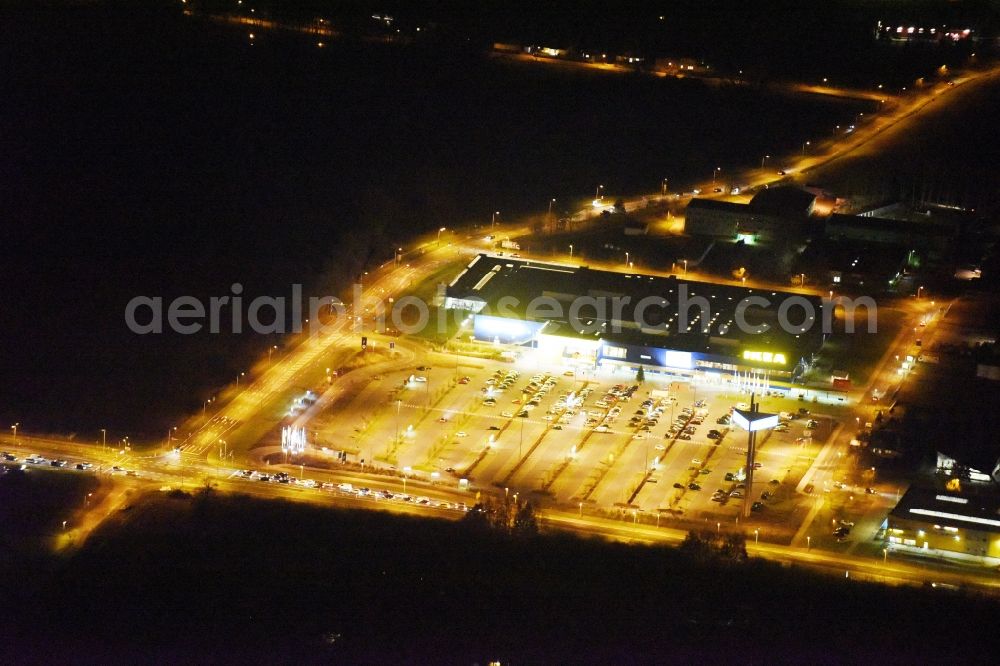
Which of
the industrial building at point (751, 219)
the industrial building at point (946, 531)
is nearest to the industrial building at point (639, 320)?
the industrial building at point (751, 219)

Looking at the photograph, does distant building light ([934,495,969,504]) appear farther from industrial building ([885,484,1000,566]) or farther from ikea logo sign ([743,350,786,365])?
ikea logo sign ([743,350,786,365])

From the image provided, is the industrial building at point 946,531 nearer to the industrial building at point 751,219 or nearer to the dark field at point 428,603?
the dark field at point 428,603

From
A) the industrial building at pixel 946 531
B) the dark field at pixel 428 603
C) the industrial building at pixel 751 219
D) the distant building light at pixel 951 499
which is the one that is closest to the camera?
the dark field at pixel 428 603

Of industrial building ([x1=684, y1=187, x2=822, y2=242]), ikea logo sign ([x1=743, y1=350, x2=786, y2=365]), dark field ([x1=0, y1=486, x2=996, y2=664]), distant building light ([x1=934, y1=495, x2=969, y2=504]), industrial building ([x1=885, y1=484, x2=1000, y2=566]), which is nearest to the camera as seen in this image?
dark field ([x1=0, y1=486, x2=996, y2=664])

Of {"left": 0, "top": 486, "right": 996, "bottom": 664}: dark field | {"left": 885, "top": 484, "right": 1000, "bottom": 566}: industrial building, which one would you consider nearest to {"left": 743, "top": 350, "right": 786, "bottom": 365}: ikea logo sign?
{"left": 885, "top": 484, "right": 1000, "bottom": 566}: industrial building

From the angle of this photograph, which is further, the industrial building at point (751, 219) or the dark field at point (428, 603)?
the industrial building at point (751, 219)

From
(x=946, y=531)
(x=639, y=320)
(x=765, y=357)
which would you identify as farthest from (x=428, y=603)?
(x=639, y=320)

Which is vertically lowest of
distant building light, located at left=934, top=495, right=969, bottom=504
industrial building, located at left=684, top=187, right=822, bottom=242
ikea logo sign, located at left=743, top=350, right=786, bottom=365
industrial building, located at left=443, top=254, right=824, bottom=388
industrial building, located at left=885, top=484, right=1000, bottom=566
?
industrial building, located at left=885, top=484, right=1000, bottom=566

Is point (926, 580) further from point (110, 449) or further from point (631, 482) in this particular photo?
point (110, 449)

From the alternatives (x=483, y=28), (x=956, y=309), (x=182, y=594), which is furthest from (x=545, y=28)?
(x=182, y=594)

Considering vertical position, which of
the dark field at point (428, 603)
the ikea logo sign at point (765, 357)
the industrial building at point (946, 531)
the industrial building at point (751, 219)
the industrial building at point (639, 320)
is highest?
the industrial building at point (751, 219)

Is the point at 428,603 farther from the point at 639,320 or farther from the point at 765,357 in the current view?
the point at 639,320
